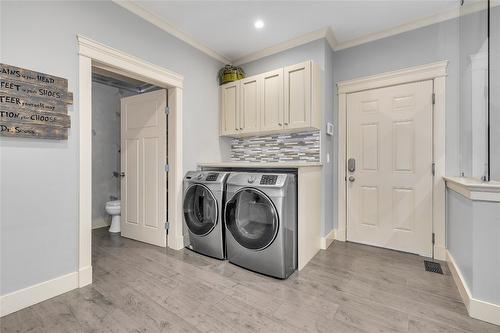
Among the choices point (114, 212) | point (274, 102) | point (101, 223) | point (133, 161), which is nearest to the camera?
point (274, 102)

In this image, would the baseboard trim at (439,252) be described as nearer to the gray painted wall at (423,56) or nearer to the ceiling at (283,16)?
the gray painted wall at (423,56)

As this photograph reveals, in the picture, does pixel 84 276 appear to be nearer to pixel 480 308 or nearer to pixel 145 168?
pixel 145 168

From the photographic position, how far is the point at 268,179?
2.14m

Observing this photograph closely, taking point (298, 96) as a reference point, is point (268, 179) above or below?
below

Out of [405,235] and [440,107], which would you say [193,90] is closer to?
[440,107]

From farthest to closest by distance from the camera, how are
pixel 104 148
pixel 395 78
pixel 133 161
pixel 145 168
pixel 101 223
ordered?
pixel 104 148 < pixel 101 223 < pixel 133 161 < pixel 145 168 < pixel 395 78

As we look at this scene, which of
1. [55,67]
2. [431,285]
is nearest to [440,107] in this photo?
[431,285]

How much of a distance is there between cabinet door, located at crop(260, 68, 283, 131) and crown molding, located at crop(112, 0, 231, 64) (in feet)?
2.81

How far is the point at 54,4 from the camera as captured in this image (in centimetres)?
179

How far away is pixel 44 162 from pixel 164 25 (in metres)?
1.84

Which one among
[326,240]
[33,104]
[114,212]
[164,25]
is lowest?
[326,240]

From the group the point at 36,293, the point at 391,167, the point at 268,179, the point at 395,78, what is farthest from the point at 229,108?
the point at 36,293

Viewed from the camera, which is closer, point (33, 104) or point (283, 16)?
point (33, 104)

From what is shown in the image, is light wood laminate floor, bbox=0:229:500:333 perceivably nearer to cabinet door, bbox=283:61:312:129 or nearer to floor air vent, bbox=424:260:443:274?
floor air vent, bbox=424:260:443:274
